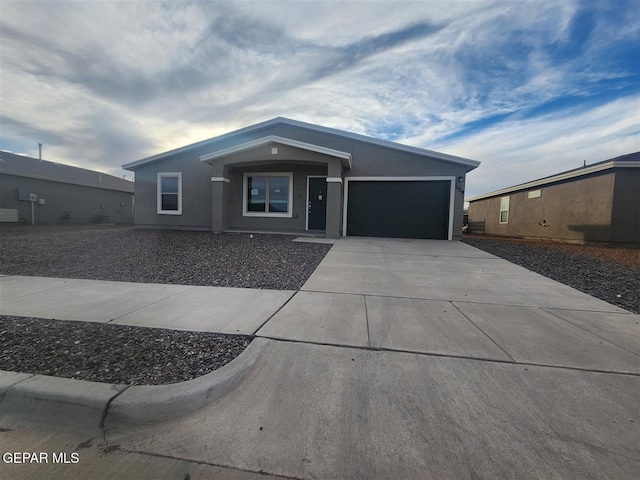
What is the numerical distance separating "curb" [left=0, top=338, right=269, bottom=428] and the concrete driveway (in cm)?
6

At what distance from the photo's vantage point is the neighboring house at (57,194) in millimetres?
18078

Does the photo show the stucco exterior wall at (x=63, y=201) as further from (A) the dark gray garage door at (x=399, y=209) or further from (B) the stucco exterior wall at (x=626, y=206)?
(B) the stucco exterior wall at (x=626, y=206)

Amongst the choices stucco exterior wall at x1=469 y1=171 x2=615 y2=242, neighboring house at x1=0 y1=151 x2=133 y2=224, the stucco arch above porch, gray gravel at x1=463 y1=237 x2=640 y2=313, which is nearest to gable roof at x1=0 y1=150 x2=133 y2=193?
neighboring house at x1=0 y1=151 x2=133 y2=224

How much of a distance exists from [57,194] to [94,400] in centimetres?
2501

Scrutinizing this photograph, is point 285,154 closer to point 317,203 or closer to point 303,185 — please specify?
point 303,185

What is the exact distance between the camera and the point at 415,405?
224 centimetres

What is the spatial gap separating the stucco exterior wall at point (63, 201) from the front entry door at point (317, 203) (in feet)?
61.5

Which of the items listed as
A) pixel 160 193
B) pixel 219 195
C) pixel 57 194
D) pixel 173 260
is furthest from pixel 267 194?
pixel 57 194

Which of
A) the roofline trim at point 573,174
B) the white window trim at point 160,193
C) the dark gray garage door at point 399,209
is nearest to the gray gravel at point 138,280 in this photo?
the white window trim at point 160,193

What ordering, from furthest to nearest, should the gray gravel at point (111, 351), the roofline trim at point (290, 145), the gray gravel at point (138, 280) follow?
the roofline trim at point (290, 145) < the gray gravel at point (138, 280) < the gray gravel at point (111, 351)

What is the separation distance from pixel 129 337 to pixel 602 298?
278 inches

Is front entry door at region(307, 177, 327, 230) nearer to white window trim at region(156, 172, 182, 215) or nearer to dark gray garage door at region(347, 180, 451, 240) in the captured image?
dark gray garage door at region(347, 180, 451, 240)

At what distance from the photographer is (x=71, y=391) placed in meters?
2.20

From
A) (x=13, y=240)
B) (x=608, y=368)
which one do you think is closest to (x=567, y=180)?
(x=608, y=368)
